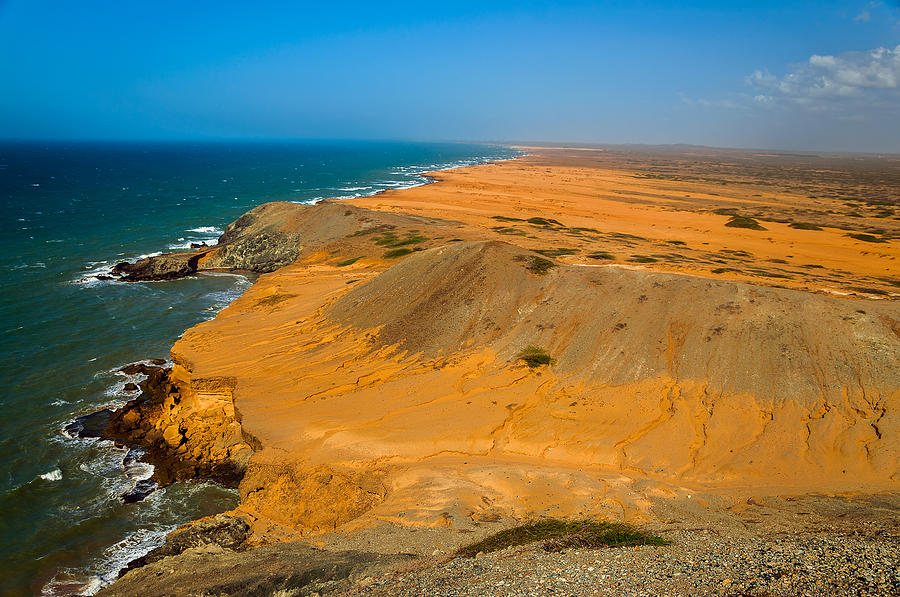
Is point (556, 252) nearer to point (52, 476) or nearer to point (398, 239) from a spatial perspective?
point (398, 239)

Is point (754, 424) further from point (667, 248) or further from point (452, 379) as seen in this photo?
point (667, 248)

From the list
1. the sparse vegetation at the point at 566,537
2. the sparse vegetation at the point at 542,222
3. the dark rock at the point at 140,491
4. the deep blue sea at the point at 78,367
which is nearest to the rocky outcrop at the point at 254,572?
the sparse vegetation at the point at 566,537

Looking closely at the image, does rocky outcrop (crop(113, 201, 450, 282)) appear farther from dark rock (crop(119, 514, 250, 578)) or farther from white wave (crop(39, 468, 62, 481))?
dark rock (crop(119, 514, 250, 578))

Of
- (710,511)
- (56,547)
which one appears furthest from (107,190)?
(710,511)

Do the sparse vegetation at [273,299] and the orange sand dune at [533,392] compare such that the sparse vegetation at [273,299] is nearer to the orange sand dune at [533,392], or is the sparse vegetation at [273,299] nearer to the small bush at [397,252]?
the orange sand dune at [533,392]

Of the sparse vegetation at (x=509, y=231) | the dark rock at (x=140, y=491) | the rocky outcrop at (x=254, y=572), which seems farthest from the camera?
the sparse vegetation at (x=509, y=231)

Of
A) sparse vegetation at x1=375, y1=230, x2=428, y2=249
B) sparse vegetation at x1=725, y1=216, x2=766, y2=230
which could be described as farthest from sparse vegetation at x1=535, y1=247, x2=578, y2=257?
sparse vegetation at x1=725, y1=216, x2=766, y2=230
